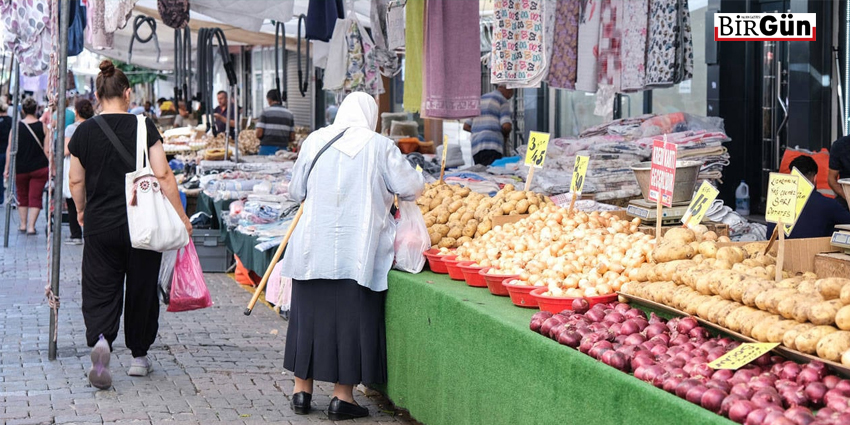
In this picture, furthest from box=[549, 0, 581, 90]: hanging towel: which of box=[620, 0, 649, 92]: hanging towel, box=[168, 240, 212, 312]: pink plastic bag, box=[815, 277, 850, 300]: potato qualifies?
box=[815, 277, 850, 300]: potato

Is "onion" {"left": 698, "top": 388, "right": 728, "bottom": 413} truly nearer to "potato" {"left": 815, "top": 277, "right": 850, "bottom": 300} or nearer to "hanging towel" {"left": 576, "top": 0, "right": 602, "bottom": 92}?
"potato" {"left": 815, "top": 277, "right": 850, "bottom": 300}

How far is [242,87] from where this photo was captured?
32.9 meters

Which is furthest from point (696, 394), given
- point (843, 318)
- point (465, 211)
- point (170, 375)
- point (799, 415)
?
point (170, 375)

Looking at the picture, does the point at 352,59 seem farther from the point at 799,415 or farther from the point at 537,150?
the point at 799,415

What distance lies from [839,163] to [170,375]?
5.46 metres

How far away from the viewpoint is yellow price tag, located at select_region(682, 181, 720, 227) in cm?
490

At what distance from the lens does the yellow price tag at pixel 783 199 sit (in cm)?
401

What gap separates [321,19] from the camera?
10.9 meters

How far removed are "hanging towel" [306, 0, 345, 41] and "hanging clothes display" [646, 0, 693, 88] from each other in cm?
391

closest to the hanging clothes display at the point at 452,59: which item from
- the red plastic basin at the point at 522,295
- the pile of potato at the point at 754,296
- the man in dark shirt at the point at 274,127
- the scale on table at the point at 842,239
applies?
the red plastic basin at the point at 522,295

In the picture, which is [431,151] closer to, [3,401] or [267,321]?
[267,321]

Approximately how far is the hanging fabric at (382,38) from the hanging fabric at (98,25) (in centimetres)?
400

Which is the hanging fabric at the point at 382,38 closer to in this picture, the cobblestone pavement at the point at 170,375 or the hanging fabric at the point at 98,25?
the cobblestone pavement at the point at 170,375

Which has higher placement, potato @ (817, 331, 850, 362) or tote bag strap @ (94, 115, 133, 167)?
tote bag strap @ (94, 115, 133, 167)
